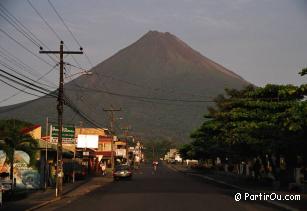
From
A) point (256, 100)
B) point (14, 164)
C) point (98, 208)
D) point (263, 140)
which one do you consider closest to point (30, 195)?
point (14, 164)

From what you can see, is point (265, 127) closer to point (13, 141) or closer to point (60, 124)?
point (60, 124)

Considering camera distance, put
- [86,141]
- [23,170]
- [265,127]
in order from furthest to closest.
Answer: [86,141] < [265,127] < [23,170]

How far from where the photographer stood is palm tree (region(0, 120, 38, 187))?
34.7m

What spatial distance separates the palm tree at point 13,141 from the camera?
34.7 m

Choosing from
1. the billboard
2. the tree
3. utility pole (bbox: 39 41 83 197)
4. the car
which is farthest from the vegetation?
the billboard

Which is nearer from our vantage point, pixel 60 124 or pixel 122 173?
pixel 60 124

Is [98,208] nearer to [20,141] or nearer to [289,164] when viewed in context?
[20,141]

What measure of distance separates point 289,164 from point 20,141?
2097 centimetres

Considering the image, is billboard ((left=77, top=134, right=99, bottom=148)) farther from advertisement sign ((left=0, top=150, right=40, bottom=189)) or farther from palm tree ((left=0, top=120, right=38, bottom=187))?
palm tree ((left=0, top=120, right=38, bottom=187))

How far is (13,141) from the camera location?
117 feet

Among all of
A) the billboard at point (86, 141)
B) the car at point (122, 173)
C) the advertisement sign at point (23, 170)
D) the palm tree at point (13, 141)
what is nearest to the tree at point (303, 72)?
the palm tree at point (13, 141)

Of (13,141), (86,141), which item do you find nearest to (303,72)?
(13,141)

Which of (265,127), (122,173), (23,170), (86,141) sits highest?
(265,127)

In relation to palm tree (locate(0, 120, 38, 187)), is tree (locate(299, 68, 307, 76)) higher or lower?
higher
